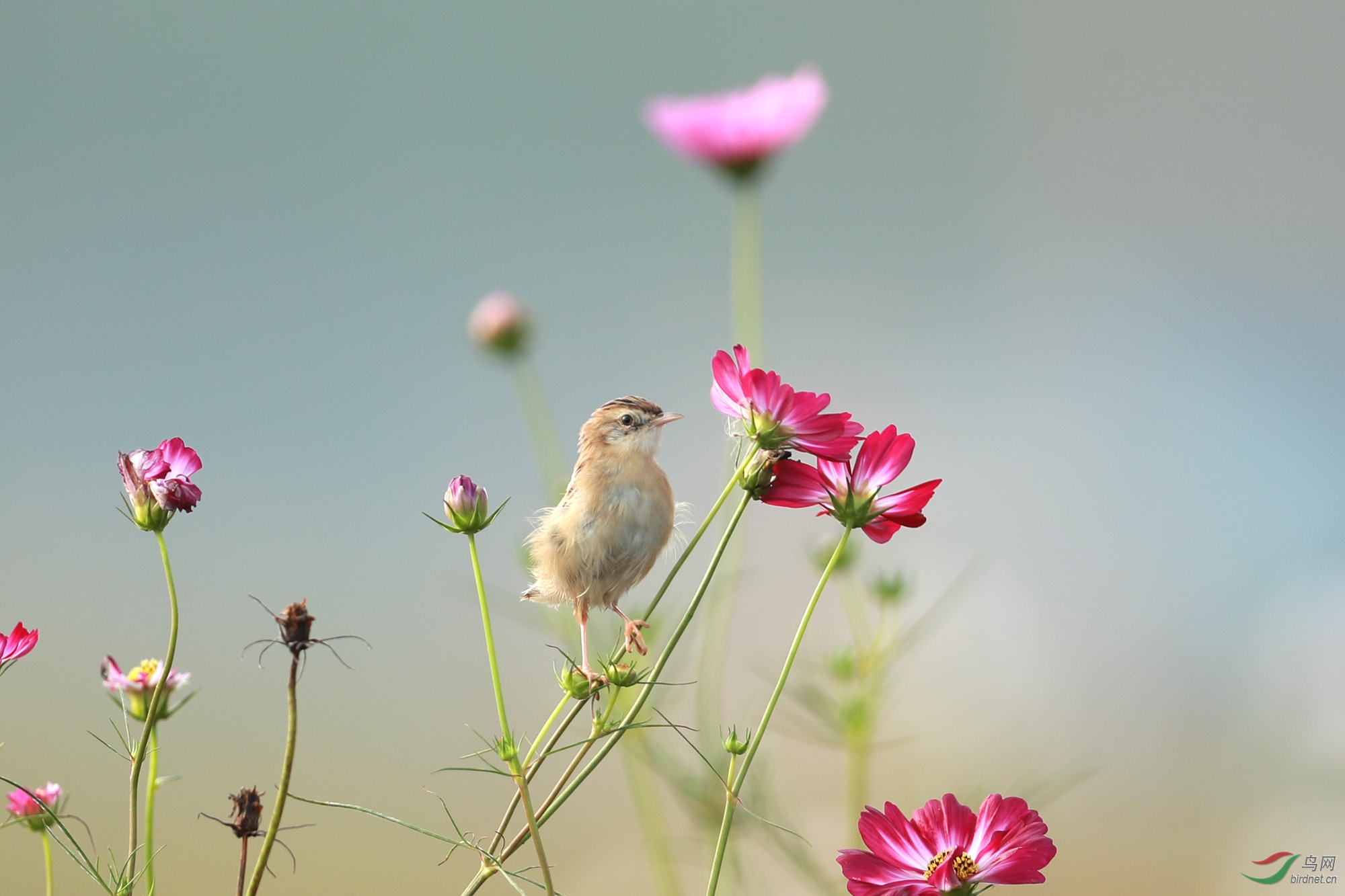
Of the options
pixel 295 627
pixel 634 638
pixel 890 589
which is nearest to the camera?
pixel 295 627

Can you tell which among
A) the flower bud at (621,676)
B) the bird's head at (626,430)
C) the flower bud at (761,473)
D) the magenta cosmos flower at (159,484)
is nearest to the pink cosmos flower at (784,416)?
the flower bud at (761,473)

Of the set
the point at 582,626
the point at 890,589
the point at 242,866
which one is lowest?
the point at 242,866

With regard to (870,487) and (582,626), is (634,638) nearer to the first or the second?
(582,626)

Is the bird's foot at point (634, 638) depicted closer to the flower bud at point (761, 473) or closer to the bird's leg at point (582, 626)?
the bird's leg at point (582, 626)

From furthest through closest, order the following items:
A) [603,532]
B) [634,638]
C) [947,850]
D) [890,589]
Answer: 1. [890,589]
2. [603,532]
3. [634,638]
4. [947,850]

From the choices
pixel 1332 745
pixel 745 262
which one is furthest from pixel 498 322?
pixel 1332 745

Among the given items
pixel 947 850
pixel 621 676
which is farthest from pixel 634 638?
pixel 947 850

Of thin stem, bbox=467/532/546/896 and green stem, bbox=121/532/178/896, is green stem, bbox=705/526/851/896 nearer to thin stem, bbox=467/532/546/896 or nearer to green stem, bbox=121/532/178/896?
thin stem, bbox=467/532/546/896
